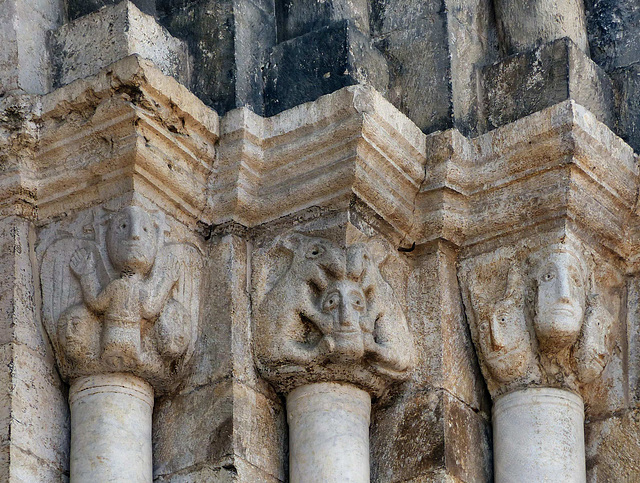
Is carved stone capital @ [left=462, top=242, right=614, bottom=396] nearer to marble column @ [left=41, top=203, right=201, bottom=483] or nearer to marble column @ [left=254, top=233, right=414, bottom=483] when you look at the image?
marble column @ [left=254, top=233, right=414, bottom=483]

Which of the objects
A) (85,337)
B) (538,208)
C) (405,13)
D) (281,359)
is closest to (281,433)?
(281,359)

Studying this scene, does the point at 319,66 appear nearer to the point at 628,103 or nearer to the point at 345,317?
the point at 345,317

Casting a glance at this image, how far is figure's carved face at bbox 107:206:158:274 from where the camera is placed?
15.7 feet

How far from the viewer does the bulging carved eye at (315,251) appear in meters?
4.95

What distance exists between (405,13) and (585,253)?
35.5 inches

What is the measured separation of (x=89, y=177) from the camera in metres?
4.93

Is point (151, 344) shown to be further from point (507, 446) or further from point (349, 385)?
point (507, 446)

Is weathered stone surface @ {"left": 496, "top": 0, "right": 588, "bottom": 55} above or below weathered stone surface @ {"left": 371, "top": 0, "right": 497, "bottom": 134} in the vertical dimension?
above

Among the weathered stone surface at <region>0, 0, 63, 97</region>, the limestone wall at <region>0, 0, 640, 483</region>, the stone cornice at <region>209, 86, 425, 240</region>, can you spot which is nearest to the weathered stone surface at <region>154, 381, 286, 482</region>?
the limestone wall at <region>0, 0, 640, 483</region>

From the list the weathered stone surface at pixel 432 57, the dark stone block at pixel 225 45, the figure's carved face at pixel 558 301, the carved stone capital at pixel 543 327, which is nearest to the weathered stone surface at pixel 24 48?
the dark stone block at pixel 225 45

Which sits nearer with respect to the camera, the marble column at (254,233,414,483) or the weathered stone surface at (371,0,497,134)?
the marble column at (254,233,414,483)

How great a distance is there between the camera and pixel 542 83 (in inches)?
206

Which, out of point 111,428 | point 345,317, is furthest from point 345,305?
point 111,428

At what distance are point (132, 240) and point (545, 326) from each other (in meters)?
1.15
